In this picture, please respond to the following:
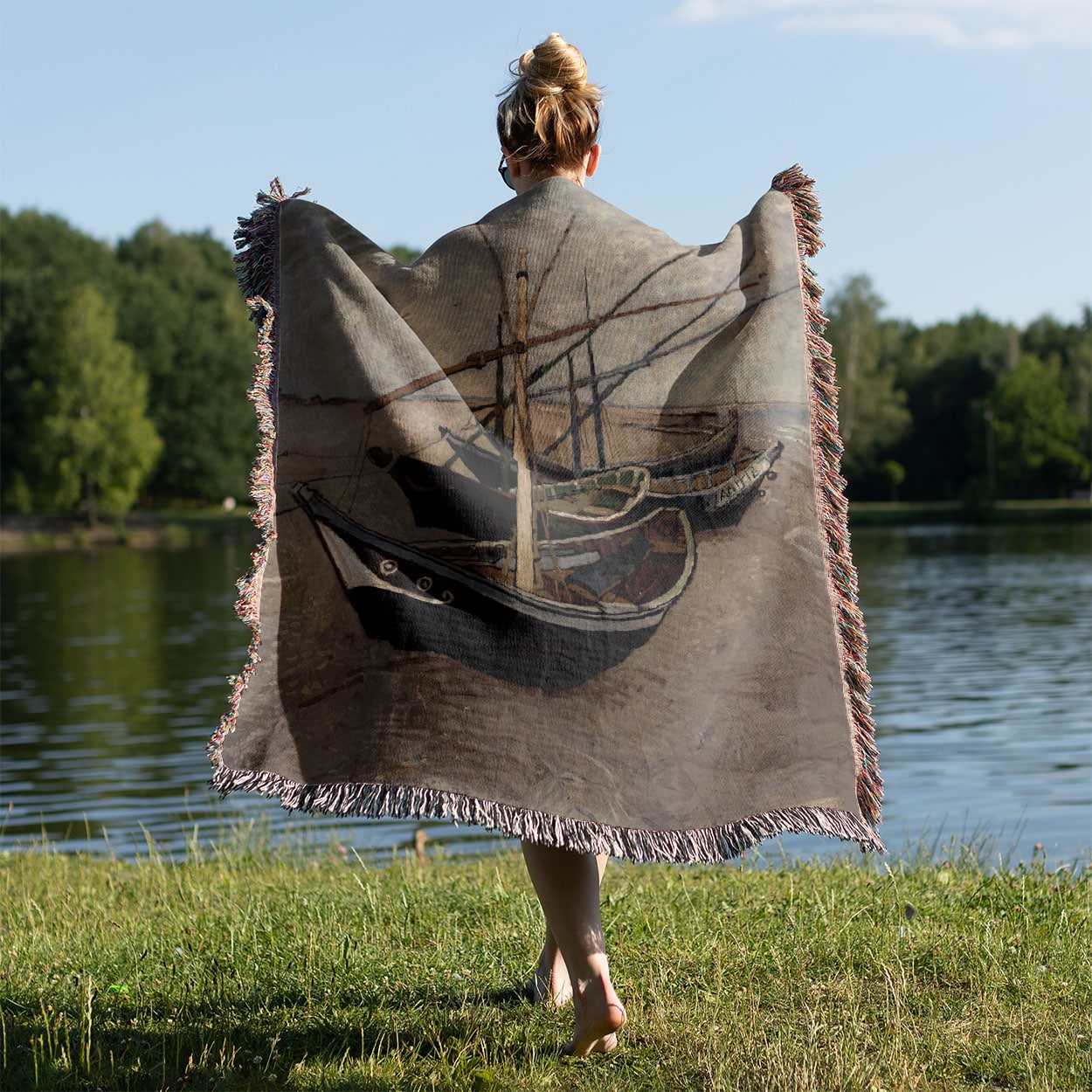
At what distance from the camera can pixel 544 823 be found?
2.89 meters

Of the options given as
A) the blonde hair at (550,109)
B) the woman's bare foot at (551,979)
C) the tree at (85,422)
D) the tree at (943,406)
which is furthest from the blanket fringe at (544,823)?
the tree at (943,406)

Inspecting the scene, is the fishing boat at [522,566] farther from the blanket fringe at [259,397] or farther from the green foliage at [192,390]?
the green foliage at [192,390]

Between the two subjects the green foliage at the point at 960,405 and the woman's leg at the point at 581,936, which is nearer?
the woman's leg at the point at 581,936

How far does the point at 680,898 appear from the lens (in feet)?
14.3

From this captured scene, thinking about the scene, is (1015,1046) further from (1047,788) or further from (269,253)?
(1047,788)

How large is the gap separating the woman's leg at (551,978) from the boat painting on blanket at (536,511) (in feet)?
2.18

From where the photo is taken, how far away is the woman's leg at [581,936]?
2.92 metres

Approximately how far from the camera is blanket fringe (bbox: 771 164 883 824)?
316 cm

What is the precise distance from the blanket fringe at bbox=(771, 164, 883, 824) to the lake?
3154mm

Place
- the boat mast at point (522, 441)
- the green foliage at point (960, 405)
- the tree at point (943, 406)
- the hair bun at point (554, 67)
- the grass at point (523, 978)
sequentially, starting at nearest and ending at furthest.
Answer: the grass at point (523, 978)
the boat mast at point (522, 441)
the hair bun at point (554, 67)
the green foliage at point (960, 405)
the tree at point (943, 406)

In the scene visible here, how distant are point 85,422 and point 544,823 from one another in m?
49.9

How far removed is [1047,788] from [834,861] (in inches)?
213

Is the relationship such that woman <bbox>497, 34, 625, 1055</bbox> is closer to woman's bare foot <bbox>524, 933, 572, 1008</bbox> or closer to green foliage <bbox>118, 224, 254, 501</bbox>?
woman's bare foot <bbox>524, 933, 572, 1008</bbox>

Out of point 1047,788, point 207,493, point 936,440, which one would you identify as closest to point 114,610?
point 1047,788
